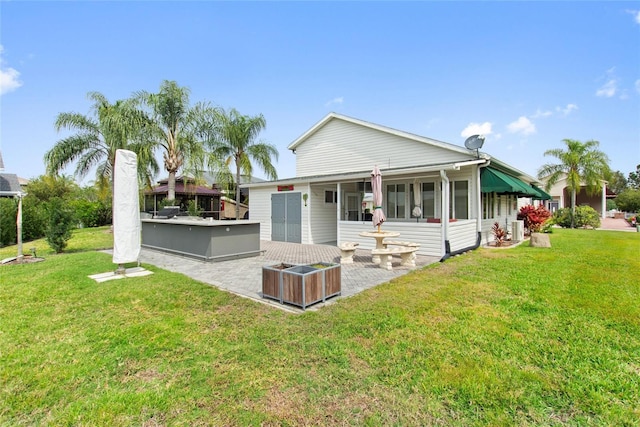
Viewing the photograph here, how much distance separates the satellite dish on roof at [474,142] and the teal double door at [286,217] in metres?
7.62

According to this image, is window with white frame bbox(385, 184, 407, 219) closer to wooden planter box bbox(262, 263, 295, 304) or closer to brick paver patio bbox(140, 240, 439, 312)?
brick paver patio bbox(140, 240, 439, 312)

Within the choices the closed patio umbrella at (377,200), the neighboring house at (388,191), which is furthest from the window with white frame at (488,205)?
the closed patio umbrella at (377,200)

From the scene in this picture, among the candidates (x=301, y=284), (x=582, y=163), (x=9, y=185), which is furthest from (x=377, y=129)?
(x=582, y=163)

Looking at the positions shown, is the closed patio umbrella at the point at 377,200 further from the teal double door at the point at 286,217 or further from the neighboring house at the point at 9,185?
the neighboring house at the point at 9,185

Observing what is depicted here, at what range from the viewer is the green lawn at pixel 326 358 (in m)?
2.50

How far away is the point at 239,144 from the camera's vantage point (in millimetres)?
22594

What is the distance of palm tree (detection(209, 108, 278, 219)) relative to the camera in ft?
72.5

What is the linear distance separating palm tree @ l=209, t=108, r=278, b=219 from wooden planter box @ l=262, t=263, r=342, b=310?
56.9 ft

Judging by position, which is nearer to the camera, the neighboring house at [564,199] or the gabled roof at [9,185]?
the gabled roof at [9,185]

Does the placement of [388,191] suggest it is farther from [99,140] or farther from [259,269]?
[99,140]

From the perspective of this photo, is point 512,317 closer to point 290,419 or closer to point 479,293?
point 479,293

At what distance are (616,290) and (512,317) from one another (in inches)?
128

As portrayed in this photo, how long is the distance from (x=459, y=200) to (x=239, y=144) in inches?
654

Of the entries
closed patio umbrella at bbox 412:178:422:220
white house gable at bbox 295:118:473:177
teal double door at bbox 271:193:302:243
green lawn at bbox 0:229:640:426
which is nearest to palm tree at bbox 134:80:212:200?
white house gable at bbox 295:118:473:177
